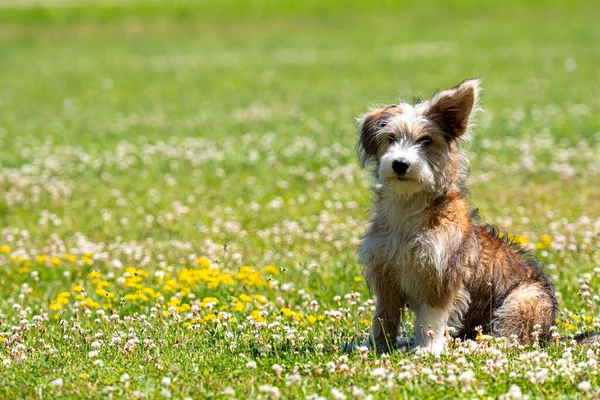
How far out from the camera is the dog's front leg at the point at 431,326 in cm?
628

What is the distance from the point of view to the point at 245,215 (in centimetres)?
1151

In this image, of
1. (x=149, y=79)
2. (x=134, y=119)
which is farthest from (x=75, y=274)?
(x=149, y=79)

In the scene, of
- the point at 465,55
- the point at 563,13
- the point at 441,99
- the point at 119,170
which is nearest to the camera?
the point at 441,99

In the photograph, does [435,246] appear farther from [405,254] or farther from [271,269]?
[271,269]

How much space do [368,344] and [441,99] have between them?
71.6 inches

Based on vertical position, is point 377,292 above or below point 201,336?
above

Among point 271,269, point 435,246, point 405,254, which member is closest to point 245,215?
point 271,269

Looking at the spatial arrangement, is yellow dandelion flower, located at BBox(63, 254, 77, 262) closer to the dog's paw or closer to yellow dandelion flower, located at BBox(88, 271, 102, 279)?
yellow dandelion flower, located at BBox(88, 271, 102, 279)

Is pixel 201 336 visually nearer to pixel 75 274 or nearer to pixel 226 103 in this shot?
pixel 75 274

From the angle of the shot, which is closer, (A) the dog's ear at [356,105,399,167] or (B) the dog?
(B) the dog

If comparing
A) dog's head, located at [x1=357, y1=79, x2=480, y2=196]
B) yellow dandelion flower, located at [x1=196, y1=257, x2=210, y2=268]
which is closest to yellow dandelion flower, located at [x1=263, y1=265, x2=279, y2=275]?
yellow dandelion flower, located at [x1=196, y1=257, x2=210, y2=268]

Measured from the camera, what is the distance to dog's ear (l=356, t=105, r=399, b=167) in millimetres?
6520

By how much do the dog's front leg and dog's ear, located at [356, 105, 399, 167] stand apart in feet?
3.84

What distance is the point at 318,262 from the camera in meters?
9.19
